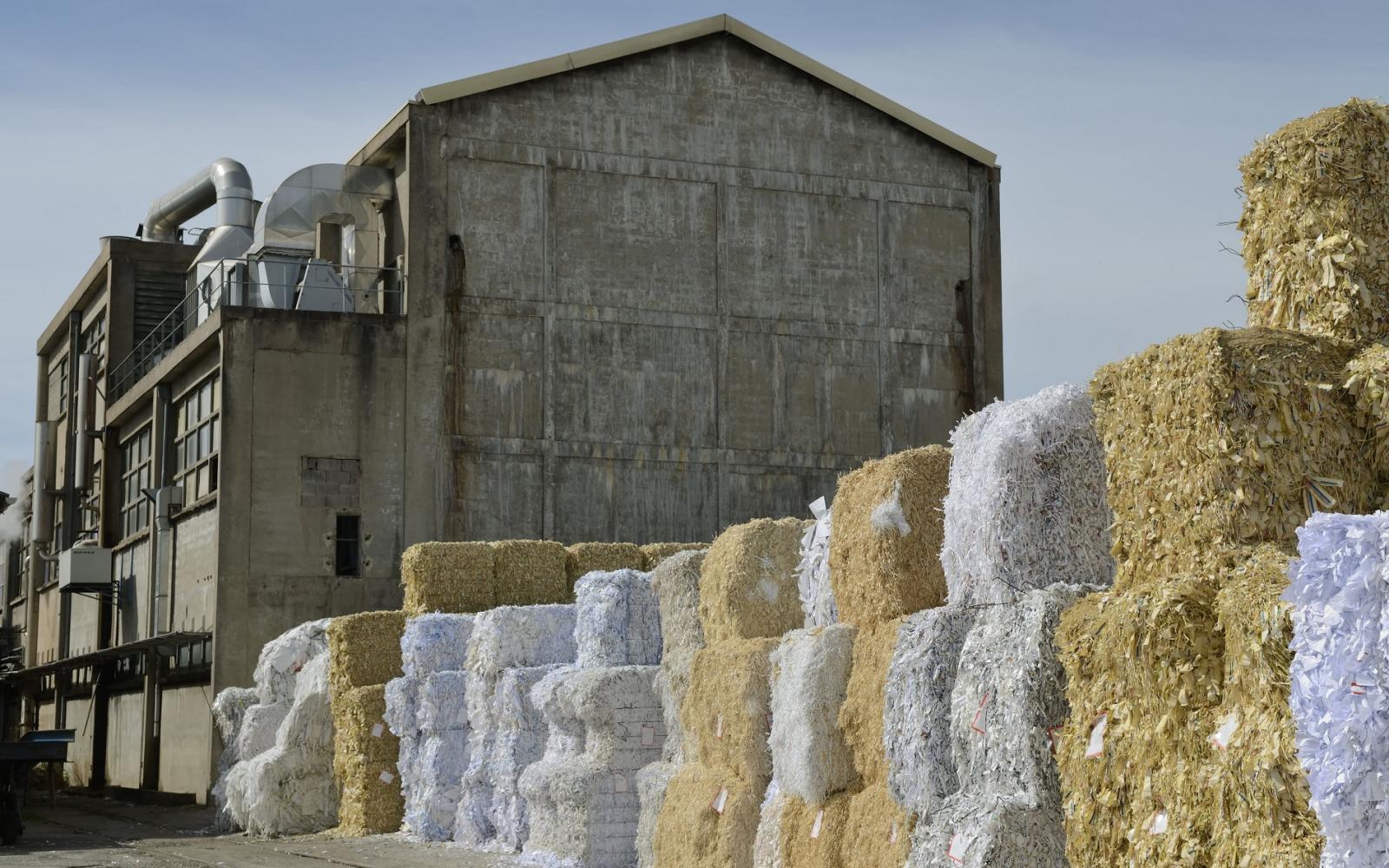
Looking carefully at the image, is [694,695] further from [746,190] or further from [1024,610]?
[746,190]

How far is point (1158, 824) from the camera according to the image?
7613 mm

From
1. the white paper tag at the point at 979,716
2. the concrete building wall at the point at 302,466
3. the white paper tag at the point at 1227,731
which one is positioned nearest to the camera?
the white paper tag at the point at 1227,731

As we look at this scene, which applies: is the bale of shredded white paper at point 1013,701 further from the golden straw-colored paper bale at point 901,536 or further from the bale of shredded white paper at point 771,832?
the bale of shredded white paper at point 771,832

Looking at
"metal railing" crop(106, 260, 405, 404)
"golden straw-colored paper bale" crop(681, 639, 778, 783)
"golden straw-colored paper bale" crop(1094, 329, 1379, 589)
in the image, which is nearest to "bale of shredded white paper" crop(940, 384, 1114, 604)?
"golden straw-colored paper bale" crop(1094, 329, 1379, 589)

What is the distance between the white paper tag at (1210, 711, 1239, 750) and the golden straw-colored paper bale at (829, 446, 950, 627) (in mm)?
3489

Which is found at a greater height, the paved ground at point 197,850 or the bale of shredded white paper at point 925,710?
the bale of shredded white paper at point 925,710

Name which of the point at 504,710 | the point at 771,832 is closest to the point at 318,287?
the point at 504,710

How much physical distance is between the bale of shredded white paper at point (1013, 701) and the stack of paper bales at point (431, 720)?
1030 cm

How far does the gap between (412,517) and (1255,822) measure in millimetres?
22522

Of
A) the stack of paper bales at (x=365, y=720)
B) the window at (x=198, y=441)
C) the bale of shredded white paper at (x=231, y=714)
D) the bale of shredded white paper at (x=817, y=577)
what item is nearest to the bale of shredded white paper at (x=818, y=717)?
the bale of shredded white paper at (x=817, y=577)

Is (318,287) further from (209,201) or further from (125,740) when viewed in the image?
(209,201)

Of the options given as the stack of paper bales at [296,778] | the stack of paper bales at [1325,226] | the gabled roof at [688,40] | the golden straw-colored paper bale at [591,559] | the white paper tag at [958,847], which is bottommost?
the stack of paper bales at [296,778]

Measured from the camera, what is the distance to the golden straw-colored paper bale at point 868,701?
10.5 meters

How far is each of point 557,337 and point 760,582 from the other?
1662 cm
